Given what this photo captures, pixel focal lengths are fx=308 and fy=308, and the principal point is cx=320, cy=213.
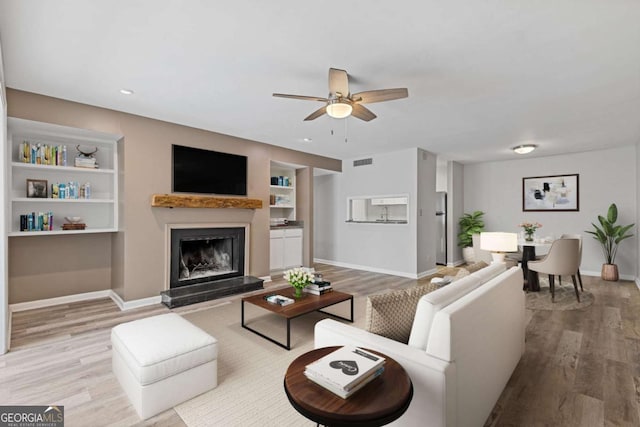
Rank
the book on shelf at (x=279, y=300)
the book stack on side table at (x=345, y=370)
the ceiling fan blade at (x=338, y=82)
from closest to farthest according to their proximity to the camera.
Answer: the book stack on side table at (x=345, y=370)
the ceiling fan blade at (x=338, y=82)
the book on shelf at (x=279, y=300)

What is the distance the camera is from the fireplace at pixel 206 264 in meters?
4.36

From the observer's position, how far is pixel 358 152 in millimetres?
6422

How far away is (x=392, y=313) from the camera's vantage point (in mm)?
1727

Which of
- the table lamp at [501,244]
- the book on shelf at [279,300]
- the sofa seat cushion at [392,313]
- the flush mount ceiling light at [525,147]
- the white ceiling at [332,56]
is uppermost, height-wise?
the white ceiling at [332,56]

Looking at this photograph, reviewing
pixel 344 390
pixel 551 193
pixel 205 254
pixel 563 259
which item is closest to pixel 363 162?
pixel 205 254

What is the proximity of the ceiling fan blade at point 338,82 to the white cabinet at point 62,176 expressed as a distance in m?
3.14

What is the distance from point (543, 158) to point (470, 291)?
6461mm

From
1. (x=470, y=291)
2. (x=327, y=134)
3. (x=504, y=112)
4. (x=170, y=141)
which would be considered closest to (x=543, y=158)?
(x=504, y=112)

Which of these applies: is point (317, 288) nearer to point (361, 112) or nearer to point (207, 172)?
point (361, 112)

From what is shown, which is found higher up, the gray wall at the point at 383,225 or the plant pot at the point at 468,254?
the gray wall at the point at 383,225

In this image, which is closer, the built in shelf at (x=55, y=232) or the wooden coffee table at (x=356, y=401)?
the wooden coffee table at (x=356, y=401)

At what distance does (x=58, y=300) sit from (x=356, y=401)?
4.66 m

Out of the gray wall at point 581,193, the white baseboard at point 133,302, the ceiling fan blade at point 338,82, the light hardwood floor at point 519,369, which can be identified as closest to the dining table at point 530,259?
the light hardwood floor at point 519,369

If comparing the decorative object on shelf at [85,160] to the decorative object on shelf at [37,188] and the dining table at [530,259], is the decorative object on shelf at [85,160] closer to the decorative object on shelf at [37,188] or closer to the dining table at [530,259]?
the decorative object on shelf at [37,188]
